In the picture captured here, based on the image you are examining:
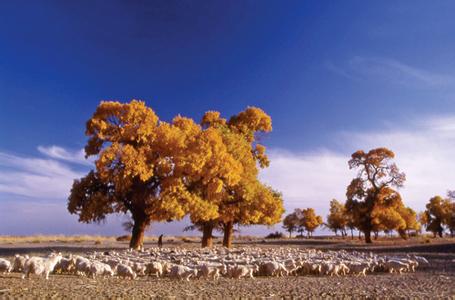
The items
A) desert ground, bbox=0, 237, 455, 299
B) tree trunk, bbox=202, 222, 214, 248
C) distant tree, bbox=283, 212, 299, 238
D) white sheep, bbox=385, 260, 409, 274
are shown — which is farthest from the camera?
distant tree, bbox=283, 212, 299, 238

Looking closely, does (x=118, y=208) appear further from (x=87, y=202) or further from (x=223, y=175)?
(x=223, y=175)

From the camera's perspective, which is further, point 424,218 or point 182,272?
point 424,218

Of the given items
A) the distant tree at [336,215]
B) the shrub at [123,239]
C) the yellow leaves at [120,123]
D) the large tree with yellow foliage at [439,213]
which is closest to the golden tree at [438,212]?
the large tree with yellow foliage at [439,213]

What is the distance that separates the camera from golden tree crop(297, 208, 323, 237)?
90.1 meters

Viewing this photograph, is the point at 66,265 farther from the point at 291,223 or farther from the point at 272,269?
the point at 291,223

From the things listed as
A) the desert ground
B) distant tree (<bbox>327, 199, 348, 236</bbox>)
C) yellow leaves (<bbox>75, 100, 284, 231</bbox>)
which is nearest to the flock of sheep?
the desert ground

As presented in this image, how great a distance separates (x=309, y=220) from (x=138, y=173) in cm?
7201

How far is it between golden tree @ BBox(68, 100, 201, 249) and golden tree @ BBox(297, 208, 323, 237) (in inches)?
2723

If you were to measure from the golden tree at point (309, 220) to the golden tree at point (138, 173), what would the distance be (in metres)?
69.2

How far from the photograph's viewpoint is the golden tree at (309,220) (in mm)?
90125

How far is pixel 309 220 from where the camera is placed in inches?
3551

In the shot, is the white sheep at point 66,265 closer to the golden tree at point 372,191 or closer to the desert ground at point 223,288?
the desert ground at point 223,288

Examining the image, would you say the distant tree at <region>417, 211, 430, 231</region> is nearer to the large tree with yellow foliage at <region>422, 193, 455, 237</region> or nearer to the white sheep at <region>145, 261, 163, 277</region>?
the large tree with yellow foliage at <region>422, 193, 455, 237</region>

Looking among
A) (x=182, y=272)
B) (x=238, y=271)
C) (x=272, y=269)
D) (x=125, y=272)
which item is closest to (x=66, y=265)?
(x=125, y=272)
